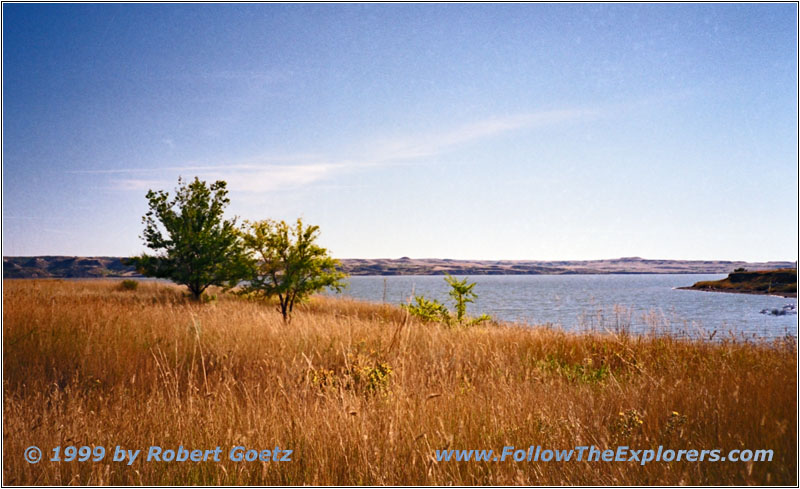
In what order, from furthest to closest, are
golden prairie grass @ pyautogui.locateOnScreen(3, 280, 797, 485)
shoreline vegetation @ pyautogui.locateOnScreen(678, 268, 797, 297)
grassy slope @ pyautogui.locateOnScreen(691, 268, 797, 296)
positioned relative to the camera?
shoreline vegetation @ pyautogui.locateOnScreen(678, 268, 797, 297)
grassy slope @ pyautogui.locateOnScreen(691, 268, 797, 296)
golden prairie grass @ pyautogui.locateOnScreen(3, 280, 797, 485)

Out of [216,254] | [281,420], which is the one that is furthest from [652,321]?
[216,254]

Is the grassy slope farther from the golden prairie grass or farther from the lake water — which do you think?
the golden prairie grass

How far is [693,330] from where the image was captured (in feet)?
28.0

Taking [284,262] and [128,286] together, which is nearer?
[284,262]

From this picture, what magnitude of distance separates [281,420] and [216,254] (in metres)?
19.8

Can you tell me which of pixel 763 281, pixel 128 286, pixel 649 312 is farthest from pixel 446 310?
pixel 128 286

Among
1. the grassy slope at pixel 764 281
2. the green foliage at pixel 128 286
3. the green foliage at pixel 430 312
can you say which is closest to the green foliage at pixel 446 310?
the green foliage at pixel 430 312

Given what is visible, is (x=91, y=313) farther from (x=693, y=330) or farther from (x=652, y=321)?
(x=693, y=330)

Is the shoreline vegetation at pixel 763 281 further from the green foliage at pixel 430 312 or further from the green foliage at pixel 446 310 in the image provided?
the green foliage at pixel 430 312

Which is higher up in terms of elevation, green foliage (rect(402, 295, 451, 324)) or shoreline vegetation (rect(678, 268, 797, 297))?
shoreline vegetation (rect(678, 268, 797, 297))

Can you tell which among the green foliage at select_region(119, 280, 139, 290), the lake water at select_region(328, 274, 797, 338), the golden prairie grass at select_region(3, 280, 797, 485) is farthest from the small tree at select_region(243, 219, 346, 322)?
the green foliage at select_region(119, 280, 139, 290)

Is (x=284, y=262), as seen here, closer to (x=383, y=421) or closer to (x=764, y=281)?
(x=383, y=421)

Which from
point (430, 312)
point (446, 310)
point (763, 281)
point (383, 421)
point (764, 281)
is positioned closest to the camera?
point (383, 421)

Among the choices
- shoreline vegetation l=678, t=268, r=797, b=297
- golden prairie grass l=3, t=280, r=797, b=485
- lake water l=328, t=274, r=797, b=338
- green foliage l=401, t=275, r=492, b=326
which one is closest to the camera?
golden prairie grass l=3, t=280, r=797, b=485
